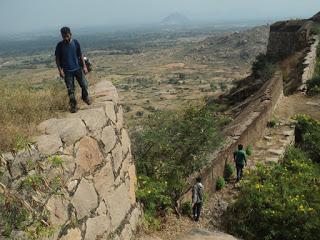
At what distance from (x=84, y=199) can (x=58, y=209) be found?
515 millimetres

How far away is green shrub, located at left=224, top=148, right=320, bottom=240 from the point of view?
308 inches

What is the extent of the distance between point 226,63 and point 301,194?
108614 mm

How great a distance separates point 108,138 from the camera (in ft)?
19.9

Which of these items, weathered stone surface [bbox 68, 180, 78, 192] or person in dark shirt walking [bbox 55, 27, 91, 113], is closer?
weathered stone surface [bbox 68, 180, 78, 192]

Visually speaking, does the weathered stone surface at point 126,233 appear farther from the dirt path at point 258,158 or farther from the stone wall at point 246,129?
the stone wall at point 246,129

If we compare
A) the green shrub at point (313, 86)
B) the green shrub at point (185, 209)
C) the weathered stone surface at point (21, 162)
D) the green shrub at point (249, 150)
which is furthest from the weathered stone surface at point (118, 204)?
the green shrub at point (313, 86)

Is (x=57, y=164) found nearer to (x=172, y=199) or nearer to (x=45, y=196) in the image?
(x=45, y=196)

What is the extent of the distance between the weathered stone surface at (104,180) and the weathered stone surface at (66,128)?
578 mm

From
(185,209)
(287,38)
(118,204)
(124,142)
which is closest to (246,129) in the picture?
(185,209)

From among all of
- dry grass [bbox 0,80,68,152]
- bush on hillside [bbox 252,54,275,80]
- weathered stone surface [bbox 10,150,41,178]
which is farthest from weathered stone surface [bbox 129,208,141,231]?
bush on hillside [bbox 252,54,275,80]

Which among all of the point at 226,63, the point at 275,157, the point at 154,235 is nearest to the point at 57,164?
the point at 154,235

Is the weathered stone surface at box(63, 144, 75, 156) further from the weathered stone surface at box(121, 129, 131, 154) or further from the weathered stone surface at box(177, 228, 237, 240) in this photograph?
the weathered stone surface at box(177, 228, 237, 240)

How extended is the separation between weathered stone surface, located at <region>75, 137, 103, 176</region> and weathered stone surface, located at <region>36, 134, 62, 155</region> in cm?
34

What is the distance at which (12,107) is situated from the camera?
579 cm
